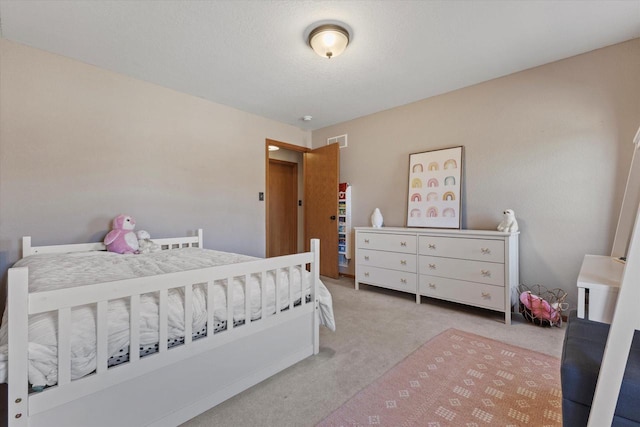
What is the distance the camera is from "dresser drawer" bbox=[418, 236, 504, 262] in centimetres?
257

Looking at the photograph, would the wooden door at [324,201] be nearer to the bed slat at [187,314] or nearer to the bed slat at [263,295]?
the bed slat at [263,295]

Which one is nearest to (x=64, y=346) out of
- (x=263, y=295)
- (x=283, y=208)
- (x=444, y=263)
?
(x=263, y=295)

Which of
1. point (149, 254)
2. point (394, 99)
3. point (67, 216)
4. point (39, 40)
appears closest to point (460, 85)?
point (394, 99)

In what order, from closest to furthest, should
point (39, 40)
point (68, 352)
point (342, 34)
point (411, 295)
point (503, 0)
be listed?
point (68, 352), point (503, 0), point (342, 34), point (39, 40), point (411, 295)

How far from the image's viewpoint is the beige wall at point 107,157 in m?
2.30

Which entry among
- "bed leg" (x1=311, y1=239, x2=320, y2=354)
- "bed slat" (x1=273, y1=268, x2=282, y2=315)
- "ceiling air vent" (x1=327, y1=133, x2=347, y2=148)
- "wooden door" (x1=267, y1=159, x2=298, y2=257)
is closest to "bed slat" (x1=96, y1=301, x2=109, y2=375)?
"bed slat" (x1=273, y1=268, x2=282, y2=315)

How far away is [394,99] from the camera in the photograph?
346 centimetres

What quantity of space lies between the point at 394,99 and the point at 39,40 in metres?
3.36

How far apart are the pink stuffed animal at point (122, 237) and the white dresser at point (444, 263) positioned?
96.4 inches

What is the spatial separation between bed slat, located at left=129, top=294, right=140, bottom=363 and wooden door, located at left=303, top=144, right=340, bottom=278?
3137 mm

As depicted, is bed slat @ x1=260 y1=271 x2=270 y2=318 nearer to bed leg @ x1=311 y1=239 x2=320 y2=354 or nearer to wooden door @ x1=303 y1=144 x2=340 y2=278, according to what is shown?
bed leg @ x1=311 y1=239 x2=320 y2=354

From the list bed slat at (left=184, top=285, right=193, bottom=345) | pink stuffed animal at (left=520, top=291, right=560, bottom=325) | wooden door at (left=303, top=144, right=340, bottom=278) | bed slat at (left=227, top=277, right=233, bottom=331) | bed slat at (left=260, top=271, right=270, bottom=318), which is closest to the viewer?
bed slat at (left=184, top=285, right=193, bottom=345)

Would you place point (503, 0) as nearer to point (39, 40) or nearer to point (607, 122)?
point (607, 122)

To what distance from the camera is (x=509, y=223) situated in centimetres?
265
